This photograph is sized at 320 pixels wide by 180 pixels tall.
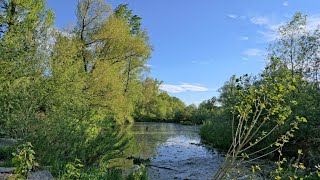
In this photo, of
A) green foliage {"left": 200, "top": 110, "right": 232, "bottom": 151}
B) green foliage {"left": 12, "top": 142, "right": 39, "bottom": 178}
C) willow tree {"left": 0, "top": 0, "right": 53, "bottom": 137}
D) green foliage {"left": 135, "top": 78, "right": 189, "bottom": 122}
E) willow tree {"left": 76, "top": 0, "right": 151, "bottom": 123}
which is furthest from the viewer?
green foliage {"left": 135, "top": 78, "right": 189, "bottom": 122}

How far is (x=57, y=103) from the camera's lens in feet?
40.8

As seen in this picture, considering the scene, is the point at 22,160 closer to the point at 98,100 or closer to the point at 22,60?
the point at 22,60

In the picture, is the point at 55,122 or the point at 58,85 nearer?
the point at 55,122

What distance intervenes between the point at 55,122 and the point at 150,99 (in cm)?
6980

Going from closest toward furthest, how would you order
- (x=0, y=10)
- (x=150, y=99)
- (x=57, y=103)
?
(x=57, y=103) < (x=0, y=10) < (x=150, y=99)

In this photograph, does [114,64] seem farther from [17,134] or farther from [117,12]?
[17,134]

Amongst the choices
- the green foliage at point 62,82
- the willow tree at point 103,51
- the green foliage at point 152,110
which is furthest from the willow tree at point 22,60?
the green foliage at point 152,110

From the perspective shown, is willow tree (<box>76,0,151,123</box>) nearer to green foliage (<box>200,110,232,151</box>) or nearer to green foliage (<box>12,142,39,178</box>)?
green foliage (<box>200,110,232,151</box>)

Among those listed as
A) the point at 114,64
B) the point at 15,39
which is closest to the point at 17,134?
the point at 15,39

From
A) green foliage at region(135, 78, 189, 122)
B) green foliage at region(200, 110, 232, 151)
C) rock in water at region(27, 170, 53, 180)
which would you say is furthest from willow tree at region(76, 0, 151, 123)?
green foliage at region(135, 78, 189, 122)

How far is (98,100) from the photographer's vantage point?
74.1 ft

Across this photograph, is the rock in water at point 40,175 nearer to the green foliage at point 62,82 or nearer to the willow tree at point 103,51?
the green foliage at point 62,82

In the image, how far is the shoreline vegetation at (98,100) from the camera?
13.0ft

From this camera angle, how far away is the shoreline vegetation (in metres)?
3.97
